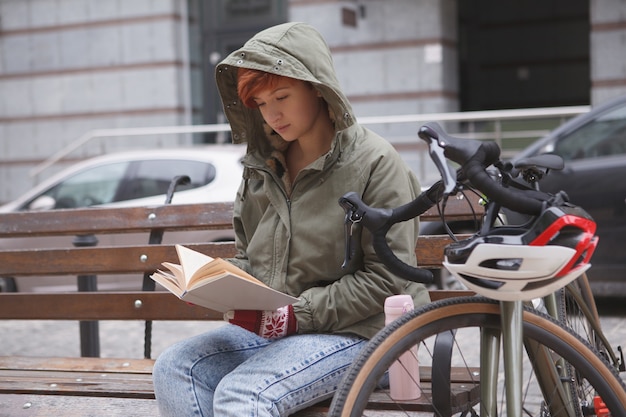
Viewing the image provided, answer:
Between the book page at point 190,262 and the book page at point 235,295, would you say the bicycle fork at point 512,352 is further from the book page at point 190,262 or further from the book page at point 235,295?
the book page at point 190,262

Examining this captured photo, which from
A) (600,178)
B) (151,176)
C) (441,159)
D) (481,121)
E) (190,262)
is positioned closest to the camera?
(441,159)

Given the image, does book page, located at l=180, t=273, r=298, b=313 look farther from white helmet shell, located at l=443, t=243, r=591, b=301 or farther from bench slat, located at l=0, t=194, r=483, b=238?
bench slat, located at l=0, t=194, r=483, b=238

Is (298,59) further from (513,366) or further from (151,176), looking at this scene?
(151,176)

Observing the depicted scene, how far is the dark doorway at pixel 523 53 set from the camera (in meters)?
18.7

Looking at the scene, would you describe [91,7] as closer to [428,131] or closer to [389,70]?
[389,70]

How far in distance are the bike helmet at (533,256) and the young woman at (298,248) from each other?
0.66 m

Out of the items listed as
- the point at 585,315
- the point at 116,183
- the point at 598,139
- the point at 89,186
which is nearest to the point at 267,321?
the point at 585,315

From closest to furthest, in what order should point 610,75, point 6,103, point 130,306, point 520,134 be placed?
point 130,306, point 520,134, point 610,75, point 6,103

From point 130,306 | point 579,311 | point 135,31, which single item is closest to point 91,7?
point 135,31

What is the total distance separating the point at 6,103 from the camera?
16.9m

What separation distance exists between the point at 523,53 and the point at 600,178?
12158mm

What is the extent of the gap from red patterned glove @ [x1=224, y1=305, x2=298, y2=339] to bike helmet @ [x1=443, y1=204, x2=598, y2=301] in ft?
2.57

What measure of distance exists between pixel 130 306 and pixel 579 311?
187 centimetres

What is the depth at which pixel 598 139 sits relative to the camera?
770cm
